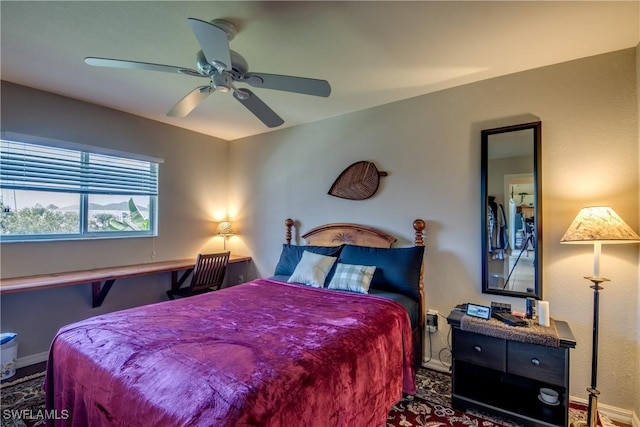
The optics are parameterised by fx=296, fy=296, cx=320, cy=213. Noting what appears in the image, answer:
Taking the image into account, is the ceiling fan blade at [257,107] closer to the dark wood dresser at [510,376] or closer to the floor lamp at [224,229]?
the dark wood dresser at [510,376]

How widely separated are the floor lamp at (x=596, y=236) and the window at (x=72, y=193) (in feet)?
13.7

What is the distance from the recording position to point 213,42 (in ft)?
4.80

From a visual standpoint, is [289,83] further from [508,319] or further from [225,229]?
[225,229]

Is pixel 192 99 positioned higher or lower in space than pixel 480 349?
higher

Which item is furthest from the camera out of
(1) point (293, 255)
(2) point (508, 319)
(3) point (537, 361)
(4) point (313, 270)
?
(1) point (293, 255)

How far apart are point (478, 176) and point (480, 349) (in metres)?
1.38

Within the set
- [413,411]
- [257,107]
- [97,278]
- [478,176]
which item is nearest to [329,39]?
[257,107]

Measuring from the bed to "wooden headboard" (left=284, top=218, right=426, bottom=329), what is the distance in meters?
0.74

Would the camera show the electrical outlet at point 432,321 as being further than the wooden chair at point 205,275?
No

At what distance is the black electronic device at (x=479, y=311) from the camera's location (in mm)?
2069

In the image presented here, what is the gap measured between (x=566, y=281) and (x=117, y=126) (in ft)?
14.8

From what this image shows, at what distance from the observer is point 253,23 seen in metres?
1.83

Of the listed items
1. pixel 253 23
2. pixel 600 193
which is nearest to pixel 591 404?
pixel 600 193

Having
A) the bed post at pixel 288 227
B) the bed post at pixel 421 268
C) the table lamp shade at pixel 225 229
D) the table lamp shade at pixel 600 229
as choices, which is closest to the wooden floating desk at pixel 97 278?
the table lamp shade at pixel 225 229
